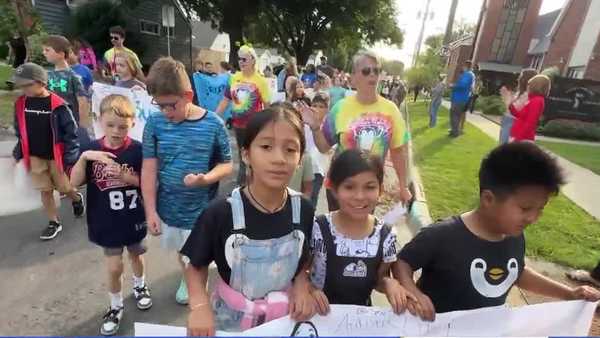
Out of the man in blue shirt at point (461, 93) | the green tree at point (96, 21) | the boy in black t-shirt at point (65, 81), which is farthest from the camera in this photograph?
the green tree at point (96, 21)

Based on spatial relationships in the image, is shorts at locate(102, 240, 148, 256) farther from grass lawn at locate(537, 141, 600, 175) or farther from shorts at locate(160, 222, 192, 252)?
grass lawn at locate(537, 141, 600, 175)

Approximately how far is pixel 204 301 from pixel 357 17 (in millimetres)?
33273

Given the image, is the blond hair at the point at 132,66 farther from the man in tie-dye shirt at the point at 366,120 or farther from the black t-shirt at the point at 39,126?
the man in tie-dye shirt at the point at 366,120

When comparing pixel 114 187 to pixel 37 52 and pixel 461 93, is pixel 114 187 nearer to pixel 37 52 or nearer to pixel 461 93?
pixel 461 93

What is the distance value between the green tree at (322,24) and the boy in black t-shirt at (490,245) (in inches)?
1196

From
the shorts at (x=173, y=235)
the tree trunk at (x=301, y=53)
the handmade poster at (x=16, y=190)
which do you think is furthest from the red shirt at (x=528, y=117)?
the tree trunk at (x=301, y=53)

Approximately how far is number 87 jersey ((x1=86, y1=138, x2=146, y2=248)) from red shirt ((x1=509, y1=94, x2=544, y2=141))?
18.0 ft

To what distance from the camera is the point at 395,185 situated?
649 centimetres

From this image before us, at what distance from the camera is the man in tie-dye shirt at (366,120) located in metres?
2.93

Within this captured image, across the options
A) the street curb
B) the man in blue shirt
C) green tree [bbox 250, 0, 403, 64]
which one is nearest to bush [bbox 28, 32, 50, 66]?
green tree [bbox 250, 0, 403, 64]

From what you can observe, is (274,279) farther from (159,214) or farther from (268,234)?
(159,214)

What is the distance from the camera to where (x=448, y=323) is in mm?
1664

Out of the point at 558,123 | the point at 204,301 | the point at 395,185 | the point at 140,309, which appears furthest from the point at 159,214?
the point at 558,123

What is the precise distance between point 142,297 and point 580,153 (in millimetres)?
12394
